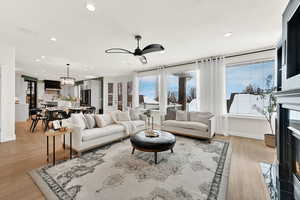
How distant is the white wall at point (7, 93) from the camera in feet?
11.9

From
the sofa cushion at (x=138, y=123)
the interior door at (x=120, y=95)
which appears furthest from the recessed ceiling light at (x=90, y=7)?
the interior door at (x=120, y=95)

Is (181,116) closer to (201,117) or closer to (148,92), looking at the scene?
(201,117)

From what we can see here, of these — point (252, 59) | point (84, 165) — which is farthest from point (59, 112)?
point (252, 59)

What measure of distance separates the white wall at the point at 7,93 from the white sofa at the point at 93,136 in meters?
2.13

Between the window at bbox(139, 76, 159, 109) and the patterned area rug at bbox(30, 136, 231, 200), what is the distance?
379 cm

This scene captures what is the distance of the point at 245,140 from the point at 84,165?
4404mm

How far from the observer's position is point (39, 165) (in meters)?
2.42

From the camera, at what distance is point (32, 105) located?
955 centimetres

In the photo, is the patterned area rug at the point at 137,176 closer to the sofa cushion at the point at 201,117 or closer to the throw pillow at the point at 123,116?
the sofa cushion at the point at 201,117

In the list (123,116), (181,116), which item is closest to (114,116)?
(123,116)

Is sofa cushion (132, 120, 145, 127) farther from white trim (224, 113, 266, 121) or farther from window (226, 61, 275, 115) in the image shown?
window (226, 61, 275, 115)

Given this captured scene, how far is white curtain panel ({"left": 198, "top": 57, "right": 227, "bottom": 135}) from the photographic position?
447 cm

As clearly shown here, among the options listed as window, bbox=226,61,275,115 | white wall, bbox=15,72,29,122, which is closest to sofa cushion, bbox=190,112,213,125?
window, bbox=226,61,275,115

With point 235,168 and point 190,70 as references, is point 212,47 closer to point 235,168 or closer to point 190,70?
point 190,70
